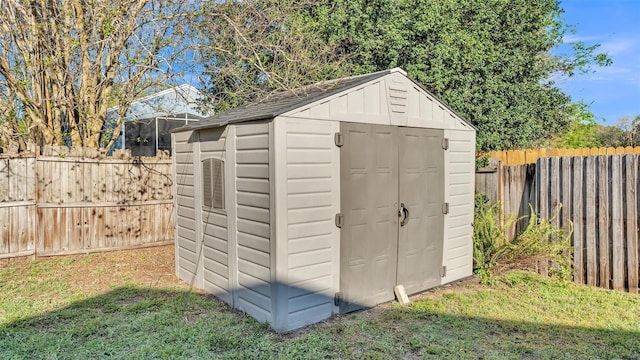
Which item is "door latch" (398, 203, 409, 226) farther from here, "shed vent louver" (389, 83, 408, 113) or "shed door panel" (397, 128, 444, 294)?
"shed vent louver" (389, 83, 408, 113)

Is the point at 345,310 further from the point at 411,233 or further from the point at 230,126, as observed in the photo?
the point at 230,126

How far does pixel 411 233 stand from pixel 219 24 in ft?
19.5

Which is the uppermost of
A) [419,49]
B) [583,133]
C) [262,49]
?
[262,49]

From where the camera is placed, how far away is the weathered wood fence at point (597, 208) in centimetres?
471

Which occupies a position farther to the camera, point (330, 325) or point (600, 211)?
point (600, 211)

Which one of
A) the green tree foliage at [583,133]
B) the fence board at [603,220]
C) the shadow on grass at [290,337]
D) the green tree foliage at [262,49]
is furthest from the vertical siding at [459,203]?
the green tree foliage at [583,133]

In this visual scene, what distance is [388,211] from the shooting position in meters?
4.46

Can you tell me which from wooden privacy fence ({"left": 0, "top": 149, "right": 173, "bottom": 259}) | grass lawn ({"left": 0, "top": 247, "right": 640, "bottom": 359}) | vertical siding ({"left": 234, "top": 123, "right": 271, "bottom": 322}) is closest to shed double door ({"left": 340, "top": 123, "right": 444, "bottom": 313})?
grass lawn ({"left": 0, "top": 247, "right": 640, "bottom": 359})

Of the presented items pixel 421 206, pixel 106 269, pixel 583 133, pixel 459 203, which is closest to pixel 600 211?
pixel 459 203

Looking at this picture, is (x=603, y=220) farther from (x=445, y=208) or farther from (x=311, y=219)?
(x=311, y=219)

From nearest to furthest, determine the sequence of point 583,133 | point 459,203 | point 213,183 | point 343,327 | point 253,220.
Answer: point 343,327 → point 253,220 → point 213,183 → point 459,203 → point 583,133

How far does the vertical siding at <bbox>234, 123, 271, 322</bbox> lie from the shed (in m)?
0.02

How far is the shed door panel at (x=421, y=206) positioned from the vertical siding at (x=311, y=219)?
0.96 metres

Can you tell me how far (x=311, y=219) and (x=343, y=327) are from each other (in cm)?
104
